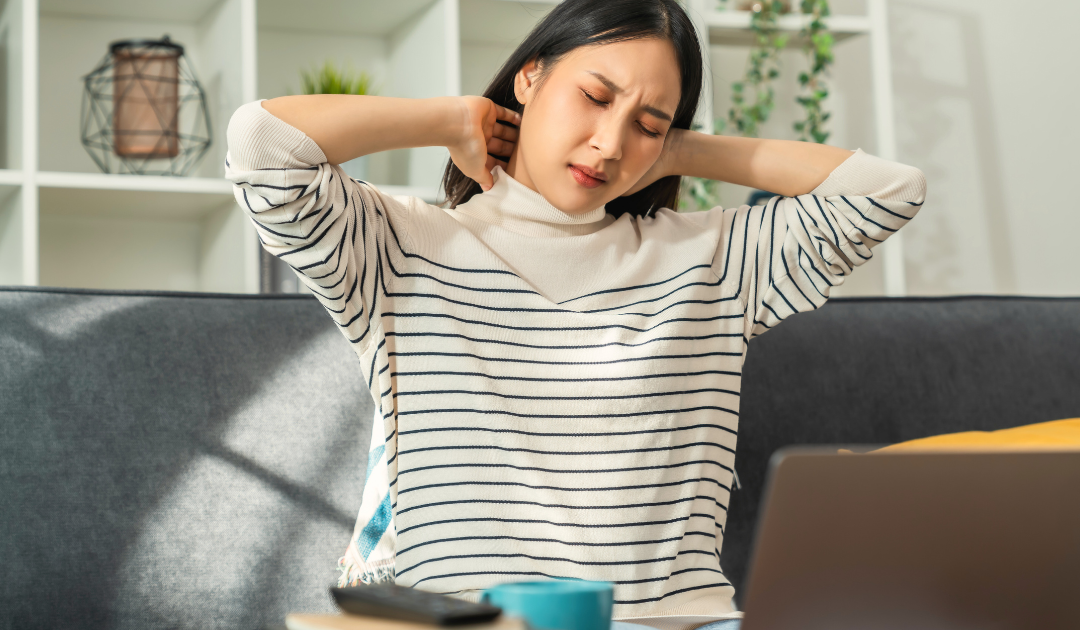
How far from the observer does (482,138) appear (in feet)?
3.28

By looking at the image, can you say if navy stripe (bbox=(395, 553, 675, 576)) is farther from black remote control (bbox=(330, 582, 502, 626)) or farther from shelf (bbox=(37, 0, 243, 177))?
shelf (bbox=(37, 0, 243, 177))

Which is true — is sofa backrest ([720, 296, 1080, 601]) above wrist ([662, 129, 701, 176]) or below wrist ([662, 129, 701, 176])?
below

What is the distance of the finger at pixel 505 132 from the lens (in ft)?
3.48

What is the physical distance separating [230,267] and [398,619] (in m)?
1.52

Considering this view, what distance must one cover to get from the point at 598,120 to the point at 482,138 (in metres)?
0.14

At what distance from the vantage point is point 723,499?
1.06 metres

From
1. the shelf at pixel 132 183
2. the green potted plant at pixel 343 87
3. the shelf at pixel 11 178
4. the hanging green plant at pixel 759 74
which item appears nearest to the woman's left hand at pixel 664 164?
the green potted plant at pixel 343 87

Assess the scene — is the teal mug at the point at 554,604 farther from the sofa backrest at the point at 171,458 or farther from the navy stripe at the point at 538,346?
the sofa backrest at the point at 171,458

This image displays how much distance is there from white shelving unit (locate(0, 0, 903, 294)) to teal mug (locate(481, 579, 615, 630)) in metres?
1.34

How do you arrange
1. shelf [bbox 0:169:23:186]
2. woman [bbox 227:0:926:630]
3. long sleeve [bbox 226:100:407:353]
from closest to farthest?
long sleeve [bbox 226:100:407:353], woman [bbox 227:0:926:630], shelf [bbox 0:169:23:186]

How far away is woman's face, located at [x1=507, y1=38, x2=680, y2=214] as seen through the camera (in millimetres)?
956

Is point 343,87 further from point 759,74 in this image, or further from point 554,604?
point 554,604

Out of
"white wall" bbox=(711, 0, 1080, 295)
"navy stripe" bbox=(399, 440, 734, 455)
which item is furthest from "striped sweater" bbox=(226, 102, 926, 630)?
"white wall" bbox=(711, 0, 1080, 295)

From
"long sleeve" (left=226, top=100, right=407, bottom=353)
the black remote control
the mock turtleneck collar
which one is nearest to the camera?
the black remote control
